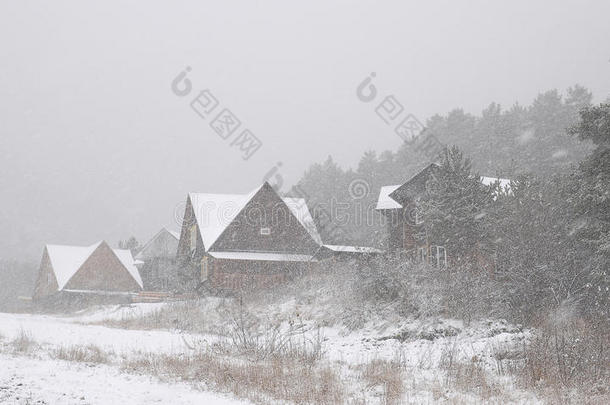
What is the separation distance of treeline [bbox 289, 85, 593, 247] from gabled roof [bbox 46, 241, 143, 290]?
2039 centimetres

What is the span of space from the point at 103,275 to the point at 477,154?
132 ft

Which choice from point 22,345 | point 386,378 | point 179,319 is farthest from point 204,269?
point 386,378

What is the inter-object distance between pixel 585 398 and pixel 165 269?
48642mm

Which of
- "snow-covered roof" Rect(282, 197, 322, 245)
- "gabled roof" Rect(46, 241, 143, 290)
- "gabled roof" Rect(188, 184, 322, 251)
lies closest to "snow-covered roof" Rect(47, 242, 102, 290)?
"gabled roof" Rect(46, 241, 143, 290)

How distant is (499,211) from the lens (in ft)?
62.0

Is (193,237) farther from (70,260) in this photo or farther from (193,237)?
(70,260)

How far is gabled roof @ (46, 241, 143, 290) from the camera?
5156cm

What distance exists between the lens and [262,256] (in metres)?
35.5

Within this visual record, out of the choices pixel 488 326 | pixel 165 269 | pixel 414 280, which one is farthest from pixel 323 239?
pixel 488 326

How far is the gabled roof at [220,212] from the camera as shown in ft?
119

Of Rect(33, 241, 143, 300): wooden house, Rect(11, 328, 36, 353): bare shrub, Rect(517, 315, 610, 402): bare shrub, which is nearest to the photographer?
Rect(517, 315, 610, 402): bare shrub

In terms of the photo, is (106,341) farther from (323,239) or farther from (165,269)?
(165,269)

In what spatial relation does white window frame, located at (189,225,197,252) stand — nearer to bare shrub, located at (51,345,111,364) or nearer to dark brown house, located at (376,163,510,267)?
dark brown house, located at (376,163,510,267)

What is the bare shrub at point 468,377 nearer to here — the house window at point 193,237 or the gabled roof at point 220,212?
the gabled roof at point 220,212
